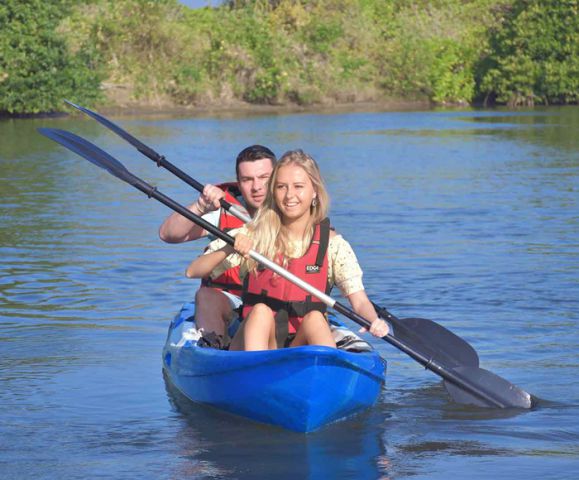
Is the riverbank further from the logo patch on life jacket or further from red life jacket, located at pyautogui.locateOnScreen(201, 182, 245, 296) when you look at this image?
the logo patch on life jacket

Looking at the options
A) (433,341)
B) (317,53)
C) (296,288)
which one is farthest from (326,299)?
(317,53)

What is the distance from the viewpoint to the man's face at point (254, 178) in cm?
597

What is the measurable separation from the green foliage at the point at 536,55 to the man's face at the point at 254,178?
1591 inches

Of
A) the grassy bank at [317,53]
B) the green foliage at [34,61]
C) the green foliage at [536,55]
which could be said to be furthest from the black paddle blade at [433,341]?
the green foliage at [536,55]

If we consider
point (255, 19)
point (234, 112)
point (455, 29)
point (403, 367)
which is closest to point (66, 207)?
point (403, 367)

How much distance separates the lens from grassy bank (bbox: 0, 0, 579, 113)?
138 feet

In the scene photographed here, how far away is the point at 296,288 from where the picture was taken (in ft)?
17.7

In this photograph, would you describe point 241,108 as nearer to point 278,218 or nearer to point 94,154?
point 94,154

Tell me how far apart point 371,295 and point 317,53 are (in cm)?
3794

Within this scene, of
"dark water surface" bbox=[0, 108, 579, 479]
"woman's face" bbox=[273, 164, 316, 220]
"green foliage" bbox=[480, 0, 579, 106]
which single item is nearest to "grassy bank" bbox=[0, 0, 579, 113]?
"green foliage" bbox=[480, 0, 579, 106]

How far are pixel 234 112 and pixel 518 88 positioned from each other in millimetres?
10948

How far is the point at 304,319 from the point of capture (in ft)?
17.2

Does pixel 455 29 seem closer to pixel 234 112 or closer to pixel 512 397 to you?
pixel 234 112

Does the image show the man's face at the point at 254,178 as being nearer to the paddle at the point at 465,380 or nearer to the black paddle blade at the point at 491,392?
the paddle at the point at 465,380
